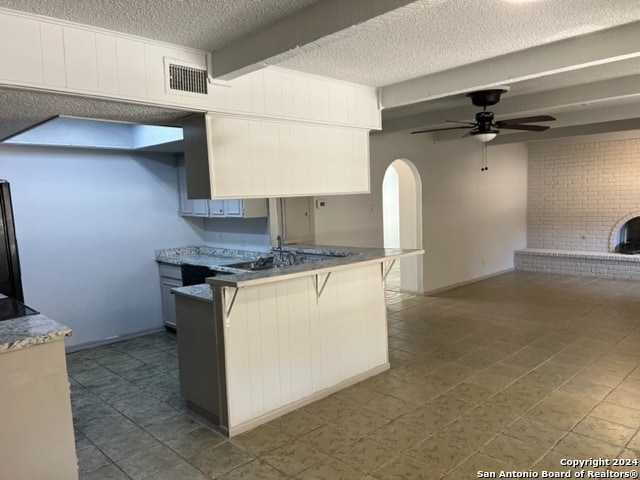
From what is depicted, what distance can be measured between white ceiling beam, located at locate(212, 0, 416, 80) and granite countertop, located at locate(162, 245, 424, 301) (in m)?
1.25

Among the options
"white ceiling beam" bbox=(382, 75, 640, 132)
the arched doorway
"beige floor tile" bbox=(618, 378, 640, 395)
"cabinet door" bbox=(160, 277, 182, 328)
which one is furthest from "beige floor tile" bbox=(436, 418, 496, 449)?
the arched doorway

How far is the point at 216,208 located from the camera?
203 inches

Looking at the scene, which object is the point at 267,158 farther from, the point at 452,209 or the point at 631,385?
the point at 452,209

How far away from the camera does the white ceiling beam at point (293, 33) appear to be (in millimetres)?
2061

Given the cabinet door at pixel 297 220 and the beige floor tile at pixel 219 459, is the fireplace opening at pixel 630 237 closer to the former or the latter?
the cabinet door at pixel 297 220

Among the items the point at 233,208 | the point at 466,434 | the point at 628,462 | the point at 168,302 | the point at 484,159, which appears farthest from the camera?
the point at 484,159

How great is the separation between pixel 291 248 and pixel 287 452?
91.9 inches

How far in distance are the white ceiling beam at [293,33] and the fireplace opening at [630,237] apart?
7.99 metres

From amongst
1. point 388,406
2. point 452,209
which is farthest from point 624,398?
point 452,209

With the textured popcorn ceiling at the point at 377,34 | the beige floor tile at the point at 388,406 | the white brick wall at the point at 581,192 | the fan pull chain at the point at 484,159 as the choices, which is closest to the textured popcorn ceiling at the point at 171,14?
the textured popcorn ceiling at the point at 377,34

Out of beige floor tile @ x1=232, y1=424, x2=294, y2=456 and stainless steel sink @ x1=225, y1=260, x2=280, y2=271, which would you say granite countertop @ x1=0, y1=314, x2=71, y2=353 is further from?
stainless steel sink @ x1=225, y1=260, x2=280, y2=271

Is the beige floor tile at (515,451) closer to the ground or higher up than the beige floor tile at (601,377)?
higher up

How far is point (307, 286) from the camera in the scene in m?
3.43

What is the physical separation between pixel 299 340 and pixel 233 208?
1962 millimetres
